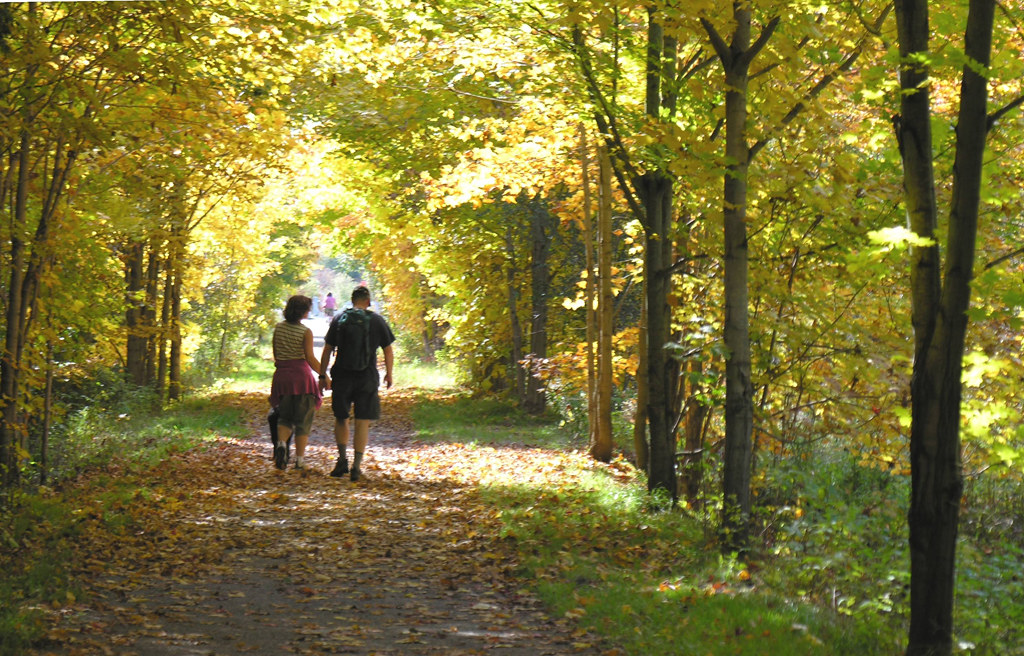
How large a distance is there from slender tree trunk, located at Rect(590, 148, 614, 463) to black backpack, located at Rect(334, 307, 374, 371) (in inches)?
127

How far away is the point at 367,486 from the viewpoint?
11117mm

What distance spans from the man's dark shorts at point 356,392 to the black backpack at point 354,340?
10 centimetres

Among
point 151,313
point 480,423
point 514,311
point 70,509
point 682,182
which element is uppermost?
point 682,182

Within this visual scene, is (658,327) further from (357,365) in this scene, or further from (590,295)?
(590,295)

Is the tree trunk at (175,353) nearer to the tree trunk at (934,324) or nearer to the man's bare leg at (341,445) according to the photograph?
the man's bare leg at (341,445)

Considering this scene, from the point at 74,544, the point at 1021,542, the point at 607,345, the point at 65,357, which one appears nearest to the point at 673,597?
the point at 74,544

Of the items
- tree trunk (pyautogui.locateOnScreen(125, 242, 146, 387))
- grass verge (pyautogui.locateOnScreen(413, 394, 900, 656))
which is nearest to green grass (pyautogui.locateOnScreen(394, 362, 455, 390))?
tree trunk (pyautogui.locateOnScreen(125, 242, 146, 387))

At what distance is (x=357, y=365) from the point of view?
1136 cm

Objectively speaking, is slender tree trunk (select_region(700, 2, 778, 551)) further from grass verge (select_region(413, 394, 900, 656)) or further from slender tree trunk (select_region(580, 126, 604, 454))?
slender tree trunk (select_region(580, 126, 604, 454))

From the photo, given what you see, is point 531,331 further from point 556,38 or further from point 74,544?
point 74,544

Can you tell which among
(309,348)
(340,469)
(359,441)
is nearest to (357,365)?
(309,348)

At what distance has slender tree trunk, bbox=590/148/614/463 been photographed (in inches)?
511

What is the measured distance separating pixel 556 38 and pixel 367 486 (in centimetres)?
511

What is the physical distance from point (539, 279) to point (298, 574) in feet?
43.1
